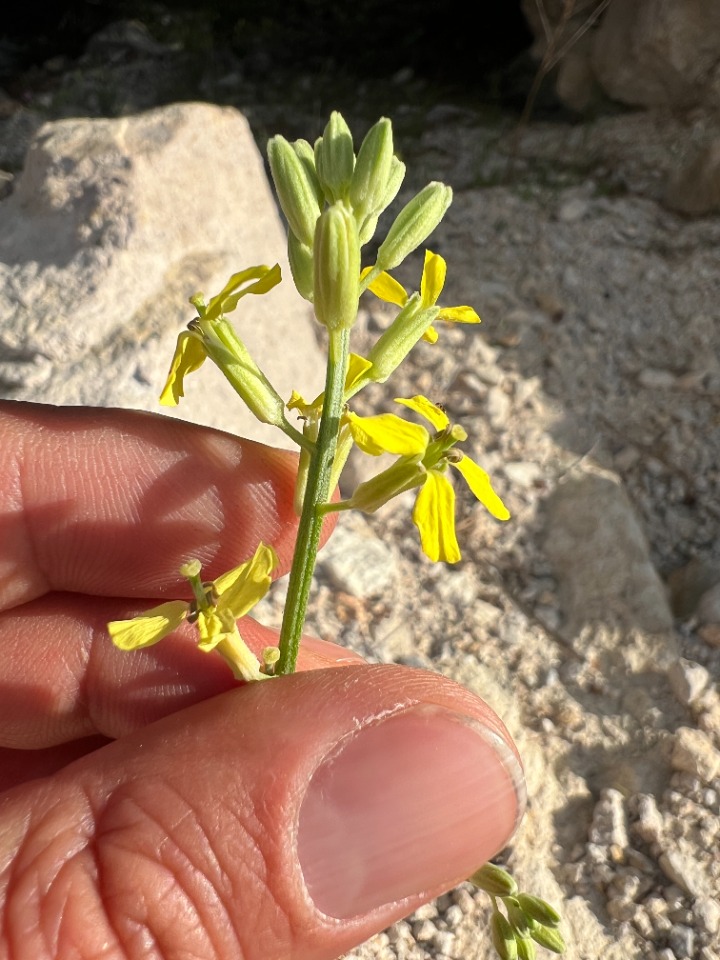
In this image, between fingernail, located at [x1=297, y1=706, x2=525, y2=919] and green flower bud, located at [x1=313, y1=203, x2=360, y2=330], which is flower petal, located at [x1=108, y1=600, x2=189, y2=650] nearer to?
fingernail, located at [x1=297, y1=706, x2=525, y2=919]

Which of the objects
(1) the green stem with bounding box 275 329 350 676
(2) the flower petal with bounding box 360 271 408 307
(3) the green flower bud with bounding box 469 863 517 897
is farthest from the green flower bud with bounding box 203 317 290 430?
(3) the green flower bud with bounding box 469 863 517 897

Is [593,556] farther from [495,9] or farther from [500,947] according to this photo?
[495,9]

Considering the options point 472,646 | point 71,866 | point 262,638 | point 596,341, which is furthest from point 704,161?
point 71,866

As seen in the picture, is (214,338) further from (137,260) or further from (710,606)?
(710,606)

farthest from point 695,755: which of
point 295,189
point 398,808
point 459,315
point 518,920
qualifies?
point 295,189

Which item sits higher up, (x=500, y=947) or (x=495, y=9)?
(x=495, y=9)

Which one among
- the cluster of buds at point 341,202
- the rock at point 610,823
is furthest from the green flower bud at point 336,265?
the rock at point 610,823

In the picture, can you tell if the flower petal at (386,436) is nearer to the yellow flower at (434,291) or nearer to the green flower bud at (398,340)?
the green flower bud at (398,340)
